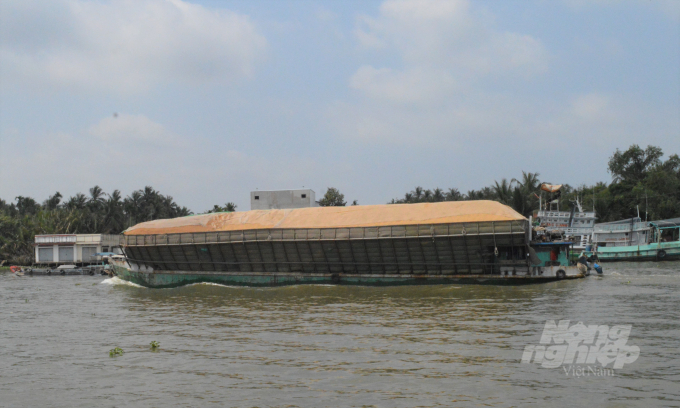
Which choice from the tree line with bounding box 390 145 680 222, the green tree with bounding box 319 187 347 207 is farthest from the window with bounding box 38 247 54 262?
the tree line with bounding box 390 145 680 222

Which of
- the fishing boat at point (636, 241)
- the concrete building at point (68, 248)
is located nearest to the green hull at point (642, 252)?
the fishing boat at point (636, 241)

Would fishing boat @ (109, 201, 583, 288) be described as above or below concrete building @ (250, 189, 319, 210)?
below

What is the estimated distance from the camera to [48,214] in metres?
74.9

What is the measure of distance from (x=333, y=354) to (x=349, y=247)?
17023 millimetres

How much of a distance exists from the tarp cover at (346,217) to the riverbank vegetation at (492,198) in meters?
35.2

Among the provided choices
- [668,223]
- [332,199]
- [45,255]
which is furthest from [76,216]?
[668,223]

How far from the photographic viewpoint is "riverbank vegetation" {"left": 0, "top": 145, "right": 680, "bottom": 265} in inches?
2724

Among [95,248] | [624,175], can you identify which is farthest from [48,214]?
[624,175]

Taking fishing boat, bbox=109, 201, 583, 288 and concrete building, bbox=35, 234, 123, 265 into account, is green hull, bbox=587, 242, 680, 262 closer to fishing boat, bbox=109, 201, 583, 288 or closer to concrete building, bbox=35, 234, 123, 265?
fishing boat, bbox=109, 201, 583, 288

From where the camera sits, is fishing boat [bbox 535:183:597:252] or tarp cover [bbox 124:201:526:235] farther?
fishing boat [bbox 535:183:597:252]

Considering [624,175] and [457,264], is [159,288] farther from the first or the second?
[624,175]

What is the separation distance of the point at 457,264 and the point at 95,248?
51.7 m

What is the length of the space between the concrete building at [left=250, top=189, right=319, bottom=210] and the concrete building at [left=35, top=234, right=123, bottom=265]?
31569 mm

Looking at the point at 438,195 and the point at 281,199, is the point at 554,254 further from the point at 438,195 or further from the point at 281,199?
the point at 438,195
